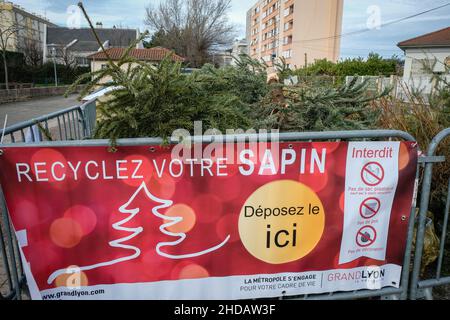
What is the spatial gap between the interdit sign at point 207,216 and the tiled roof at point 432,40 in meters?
32.9

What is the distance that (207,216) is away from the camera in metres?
2.12

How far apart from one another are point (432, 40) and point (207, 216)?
35603 millimetres

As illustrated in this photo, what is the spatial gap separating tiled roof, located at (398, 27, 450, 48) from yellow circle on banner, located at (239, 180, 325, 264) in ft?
109

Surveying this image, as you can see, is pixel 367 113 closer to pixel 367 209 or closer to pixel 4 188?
pixel 367 209

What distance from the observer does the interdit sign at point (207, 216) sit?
6.52 ft

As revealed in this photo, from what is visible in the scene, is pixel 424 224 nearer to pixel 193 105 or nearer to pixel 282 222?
pixel 282 222

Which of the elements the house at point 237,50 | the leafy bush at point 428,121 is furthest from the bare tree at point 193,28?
the leafy bush at point 428,121

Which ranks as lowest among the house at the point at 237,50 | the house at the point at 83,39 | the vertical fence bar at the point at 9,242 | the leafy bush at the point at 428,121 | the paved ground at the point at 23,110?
the paved ground at the point at 23,110

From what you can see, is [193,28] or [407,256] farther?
[193,28]

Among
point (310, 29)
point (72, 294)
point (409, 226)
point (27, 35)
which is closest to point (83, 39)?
point (27, 35)

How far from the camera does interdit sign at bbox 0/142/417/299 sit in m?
1.99

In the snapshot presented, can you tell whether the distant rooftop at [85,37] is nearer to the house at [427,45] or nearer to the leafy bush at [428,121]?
the house at [427,45]
